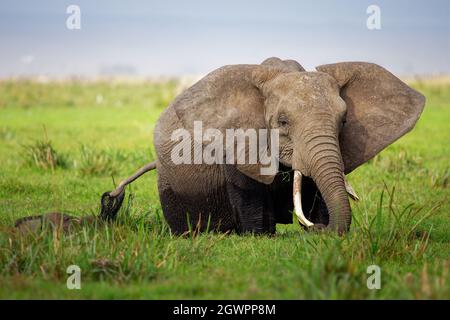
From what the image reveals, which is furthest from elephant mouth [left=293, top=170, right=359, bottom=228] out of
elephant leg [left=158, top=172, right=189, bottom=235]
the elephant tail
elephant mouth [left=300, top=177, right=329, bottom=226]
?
the elephant tail

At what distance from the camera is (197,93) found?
372 inches

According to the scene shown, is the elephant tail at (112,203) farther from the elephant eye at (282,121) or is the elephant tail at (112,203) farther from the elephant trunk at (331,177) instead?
the elephant trunk at (331,177)

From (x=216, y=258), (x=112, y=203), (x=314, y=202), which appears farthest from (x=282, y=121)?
(x=112, y=203)

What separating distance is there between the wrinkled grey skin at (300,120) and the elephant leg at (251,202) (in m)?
0.01

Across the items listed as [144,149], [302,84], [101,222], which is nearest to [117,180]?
[144,149]

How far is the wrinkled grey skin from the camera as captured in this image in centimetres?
855

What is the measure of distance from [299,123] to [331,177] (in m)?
0.64

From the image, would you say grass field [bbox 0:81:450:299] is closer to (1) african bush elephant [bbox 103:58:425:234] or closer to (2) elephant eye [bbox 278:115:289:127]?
(1) african bush elephant [bbox 103:58:425:234]

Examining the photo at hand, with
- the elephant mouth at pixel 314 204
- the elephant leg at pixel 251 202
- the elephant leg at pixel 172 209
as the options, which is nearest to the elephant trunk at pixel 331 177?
the elephant mouth at pixel 314 204

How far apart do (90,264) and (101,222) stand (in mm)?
1886

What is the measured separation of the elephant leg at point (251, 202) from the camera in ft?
31.4

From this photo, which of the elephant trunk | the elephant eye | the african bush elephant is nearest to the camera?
the elephant trunk

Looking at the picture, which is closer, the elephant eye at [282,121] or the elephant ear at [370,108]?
the elephant eye at [282,121]
